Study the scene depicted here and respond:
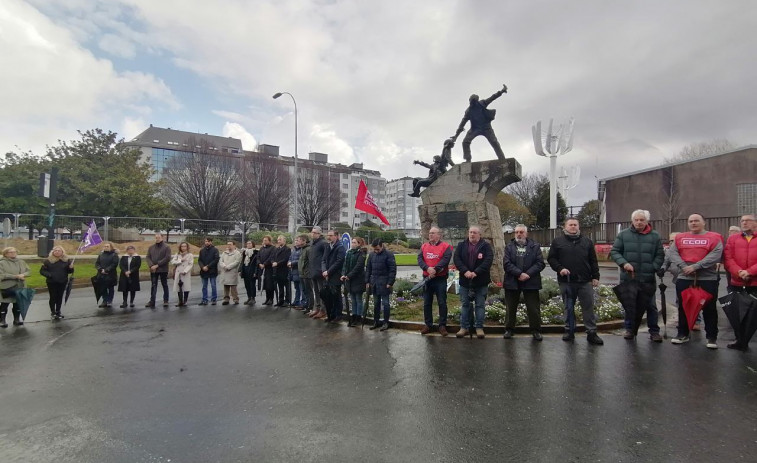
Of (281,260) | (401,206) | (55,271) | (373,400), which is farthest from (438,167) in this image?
(401,206)

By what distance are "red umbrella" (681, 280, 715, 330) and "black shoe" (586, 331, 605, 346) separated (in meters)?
1.24

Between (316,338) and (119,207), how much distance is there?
2653cm

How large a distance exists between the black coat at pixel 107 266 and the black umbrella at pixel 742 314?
12.3 m

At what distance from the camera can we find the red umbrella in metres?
5.84

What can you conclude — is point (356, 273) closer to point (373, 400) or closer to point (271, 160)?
point (373, 400)

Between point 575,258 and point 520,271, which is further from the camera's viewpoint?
point 520,271

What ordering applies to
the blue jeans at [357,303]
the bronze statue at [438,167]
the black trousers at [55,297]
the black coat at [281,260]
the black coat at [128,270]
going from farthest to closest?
the bronze statue at [438,167] → the black coat at [128,270] → the black coat at [281,260] → the black trousers at [55,297] → the blue jeans at [357,303]

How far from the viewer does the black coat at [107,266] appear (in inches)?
399

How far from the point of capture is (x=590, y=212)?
59.4 m

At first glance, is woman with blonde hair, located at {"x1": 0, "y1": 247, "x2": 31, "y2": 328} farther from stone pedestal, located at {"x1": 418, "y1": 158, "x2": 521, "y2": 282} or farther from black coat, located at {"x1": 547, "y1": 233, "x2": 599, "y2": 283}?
black coat, located at {"x1": 547, "y1": 233, "x2": 599, "y2": 283}

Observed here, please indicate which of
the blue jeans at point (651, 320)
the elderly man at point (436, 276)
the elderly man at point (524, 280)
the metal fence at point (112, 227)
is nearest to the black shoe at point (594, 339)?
the blue jeans at point (651, 320)

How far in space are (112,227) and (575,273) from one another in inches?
808

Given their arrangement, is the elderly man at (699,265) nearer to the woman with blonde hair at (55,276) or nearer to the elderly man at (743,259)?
the elderly man at (743,259)

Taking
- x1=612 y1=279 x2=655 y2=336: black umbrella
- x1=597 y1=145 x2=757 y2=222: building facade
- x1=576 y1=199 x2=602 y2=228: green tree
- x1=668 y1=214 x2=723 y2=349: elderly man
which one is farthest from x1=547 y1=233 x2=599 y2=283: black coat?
x1=576 y1=199 x2=602 y2=228: green tree
